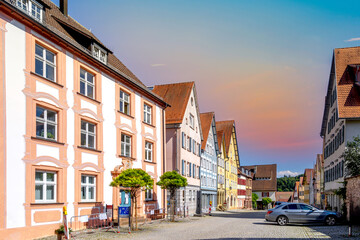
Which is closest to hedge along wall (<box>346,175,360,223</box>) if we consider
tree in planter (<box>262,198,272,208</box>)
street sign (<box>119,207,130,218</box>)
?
street sign (<box>119,207,130,218</box>)

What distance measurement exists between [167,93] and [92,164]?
21.6 m

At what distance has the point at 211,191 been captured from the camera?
53.4 meters

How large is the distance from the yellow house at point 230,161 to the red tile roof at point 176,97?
24.1m

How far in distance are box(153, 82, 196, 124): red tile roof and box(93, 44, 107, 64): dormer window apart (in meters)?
15.1

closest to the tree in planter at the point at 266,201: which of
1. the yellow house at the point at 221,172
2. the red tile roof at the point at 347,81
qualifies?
the yellow house at the point at 221,172

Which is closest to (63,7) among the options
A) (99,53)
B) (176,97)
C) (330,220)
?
(99,53)

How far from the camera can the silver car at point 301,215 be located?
2483 centimetres

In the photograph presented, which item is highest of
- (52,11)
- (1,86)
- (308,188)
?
(52,11)

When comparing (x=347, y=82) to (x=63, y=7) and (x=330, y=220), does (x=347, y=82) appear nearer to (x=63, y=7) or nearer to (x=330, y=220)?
(x=330, y=220)

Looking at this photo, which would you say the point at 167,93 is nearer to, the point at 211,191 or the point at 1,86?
the point at 211,191

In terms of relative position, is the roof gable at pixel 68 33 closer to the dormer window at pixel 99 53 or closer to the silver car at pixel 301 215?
the dormer window at pixel 99 53

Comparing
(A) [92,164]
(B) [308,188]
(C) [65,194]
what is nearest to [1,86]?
(C) [65,194]

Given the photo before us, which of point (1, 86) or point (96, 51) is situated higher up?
point (96, 51)

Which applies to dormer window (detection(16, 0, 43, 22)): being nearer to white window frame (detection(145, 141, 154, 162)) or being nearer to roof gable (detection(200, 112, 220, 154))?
white window frame (detection(145, 141, 154, 162))
